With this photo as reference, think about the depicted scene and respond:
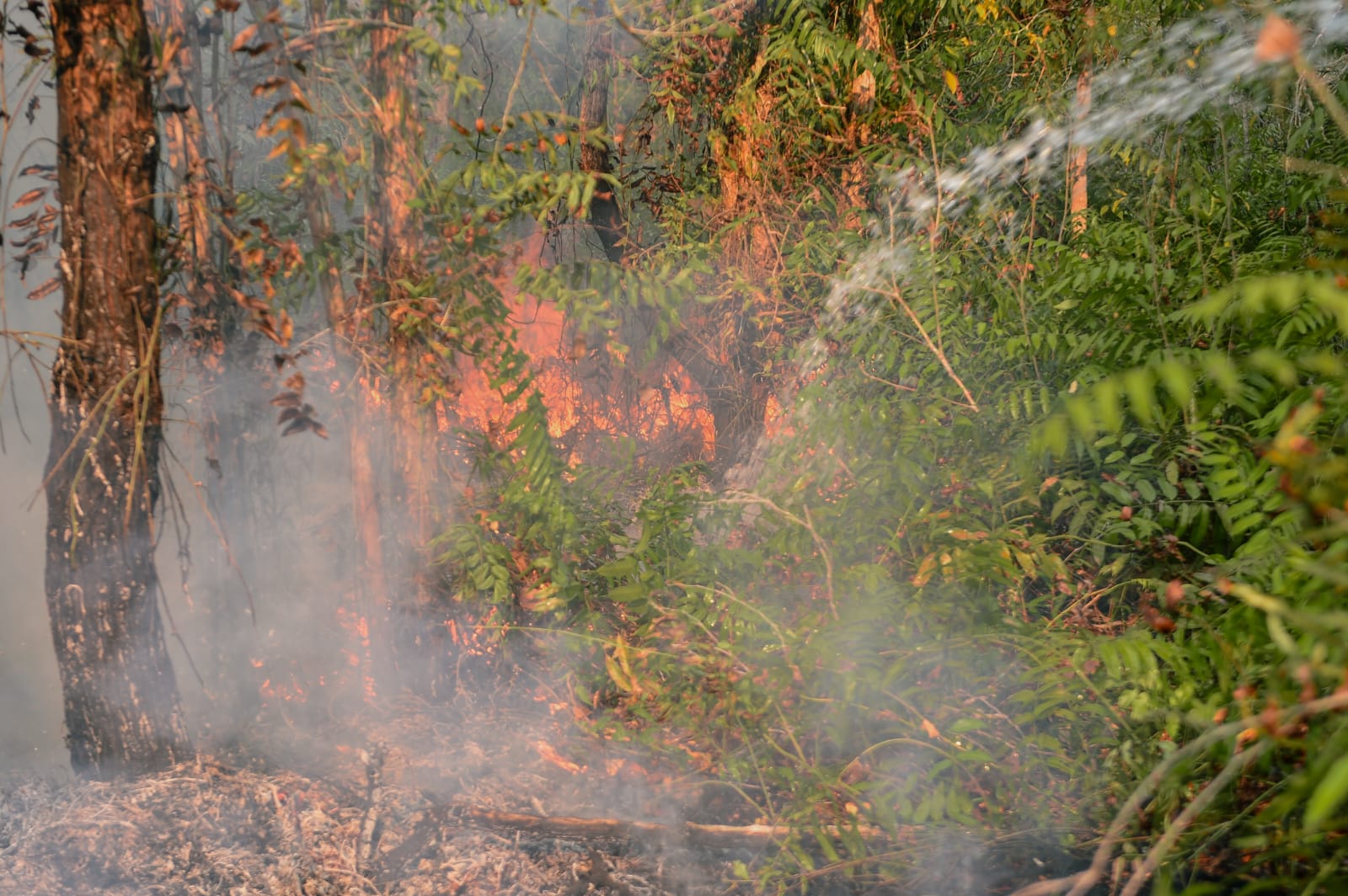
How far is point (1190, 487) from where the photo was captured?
7.82ft

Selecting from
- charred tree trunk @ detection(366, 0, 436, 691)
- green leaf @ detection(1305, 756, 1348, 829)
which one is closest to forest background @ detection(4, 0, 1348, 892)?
charred tree trunk @ detection(366, 0, 436, 691)

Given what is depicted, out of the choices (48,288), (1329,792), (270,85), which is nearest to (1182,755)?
(1329,792)

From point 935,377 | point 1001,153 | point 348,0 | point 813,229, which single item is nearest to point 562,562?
point 935,377

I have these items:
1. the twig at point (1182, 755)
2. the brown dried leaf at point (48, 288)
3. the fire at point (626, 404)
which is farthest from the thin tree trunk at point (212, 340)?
the twig at point (1182, 755)

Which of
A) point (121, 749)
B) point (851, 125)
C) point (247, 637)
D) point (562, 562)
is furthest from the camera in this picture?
point (851, 125)

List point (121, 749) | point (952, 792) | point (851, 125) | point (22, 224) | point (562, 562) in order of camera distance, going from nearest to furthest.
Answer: point (952, 792) < point (22, 224) < point (121, 749) < point (562, 562) < point (851, 125)

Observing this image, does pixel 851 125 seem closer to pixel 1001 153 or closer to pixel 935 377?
pixel 1001 153

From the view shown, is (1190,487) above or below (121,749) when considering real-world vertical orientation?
above

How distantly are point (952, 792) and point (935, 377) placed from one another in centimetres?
157

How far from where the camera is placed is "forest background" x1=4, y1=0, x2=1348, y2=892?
7.95 ft

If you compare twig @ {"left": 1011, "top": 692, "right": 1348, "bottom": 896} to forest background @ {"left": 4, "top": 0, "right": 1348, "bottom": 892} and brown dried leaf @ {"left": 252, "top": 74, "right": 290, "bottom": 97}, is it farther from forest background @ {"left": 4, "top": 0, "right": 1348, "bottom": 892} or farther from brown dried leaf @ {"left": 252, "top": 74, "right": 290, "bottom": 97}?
brown dried leaf @ {"left": 252, "top": 74, "right": 290, "bottom": 97}

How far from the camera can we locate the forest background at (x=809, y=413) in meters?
2.42

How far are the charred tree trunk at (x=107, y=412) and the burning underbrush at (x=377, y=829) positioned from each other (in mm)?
250

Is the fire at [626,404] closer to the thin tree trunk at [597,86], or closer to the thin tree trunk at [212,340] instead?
the thin tree trunk at [597,86]
